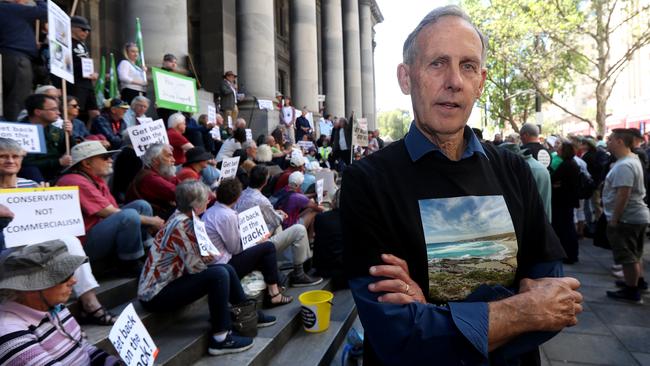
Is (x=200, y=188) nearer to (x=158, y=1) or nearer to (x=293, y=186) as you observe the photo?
(x=293, y=186)

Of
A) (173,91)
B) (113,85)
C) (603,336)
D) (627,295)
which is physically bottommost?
(603,336)

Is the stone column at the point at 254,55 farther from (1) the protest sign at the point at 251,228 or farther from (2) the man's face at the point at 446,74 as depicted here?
(2) the man's face at the point at 446,74

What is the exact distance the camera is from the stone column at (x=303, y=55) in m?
18.1

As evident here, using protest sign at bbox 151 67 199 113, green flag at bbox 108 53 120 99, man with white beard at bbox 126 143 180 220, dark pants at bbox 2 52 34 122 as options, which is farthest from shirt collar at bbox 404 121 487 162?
green flag at bbox 108 53 120 99

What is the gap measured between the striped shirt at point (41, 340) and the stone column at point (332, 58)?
21.1 m

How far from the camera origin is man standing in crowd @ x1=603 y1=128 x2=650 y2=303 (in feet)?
19.5

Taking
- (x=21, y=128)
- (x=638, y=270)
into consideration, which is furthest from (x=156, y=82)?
(x=638, y=270)

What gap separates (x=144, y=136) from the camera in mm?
6027

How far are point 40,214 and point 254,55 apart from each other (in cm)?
1118

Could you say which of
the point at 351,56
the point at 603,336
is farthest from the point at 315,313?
the point at 351,56

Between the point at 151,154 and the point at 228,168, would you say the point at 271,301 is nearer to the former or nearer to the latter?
the point at 151,154

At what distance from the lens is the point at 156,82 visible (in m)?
7.75

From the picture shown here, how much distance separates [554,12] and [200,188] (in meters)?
23.5

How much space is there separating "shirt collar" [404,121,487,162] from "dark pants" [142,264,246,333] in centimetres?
312
